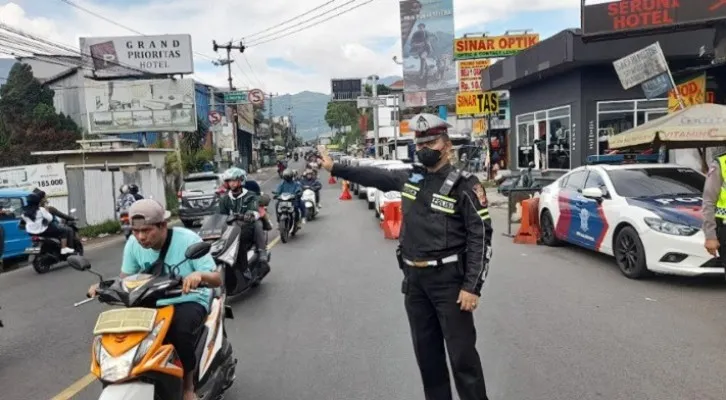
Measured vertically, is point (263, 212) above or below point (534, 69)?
below

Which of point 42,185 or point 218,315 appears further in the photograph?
point 42,185

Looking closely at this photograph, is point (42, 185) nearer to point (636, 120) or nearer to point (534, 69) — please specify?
point (534, 69)

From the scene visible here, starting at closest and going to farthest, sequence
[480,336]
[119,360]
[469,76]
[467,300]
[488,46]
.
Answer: [119,360], [467,300], [480,336], [488,46], [469,76]

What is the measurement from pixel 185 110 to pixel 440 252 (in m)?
32.0

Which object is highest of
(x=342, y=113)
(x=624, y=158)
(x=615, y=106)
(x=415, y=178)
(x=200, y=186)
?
(x=342, y=113)

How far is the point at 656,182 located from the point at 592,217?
0.99 m

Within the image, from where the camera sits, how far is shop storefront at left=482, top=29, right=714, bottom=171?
56.9 feet

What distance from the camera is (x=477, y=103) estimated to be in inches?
1025

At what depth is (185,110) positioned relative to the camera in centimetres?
3341

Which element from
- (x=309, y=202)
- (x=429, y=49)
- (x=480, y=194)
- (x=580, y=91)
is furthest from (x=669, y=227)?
(x=429, y=49)

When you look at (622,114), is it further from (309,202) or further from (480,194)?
(480,194)

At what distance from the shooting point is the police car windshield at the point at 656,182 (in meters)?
8.26

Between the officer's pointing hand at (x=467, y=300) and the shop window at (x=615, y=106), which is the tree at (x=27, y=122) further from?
the officer's pointing hand at (x=467, y=300)

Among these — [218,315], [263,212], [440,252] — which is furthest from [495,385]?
[263,212]
